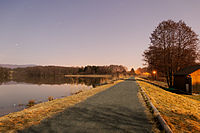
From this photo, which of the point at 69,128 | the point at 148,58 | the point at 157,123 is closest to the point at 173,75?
the point at 148,58

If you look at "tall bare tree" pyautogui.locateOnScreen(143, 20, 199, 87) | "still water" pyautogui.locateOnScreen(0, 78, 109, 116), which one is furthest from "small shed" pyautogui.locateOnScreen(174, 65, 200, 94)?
"still water" pyautogui.locateOnScreen(0, 78, 109, 116)

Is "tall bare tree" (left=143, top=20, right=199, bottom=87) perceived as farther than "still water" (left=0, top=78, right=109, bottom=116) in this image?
Yes

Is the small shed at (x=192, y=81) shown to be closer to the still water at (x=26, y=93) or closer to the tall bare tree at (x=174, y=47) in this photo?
the tall bare tree at (x=174, y=47)

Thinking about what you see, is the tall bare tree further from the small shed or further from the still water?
the still water

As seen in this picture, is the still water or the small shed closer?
the still water

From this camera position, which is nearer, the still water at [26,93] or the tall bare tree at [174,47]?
the still water at [26,93]

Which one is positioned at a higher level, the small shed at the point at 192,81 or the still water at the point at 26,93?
the small shed at the point at 192,81

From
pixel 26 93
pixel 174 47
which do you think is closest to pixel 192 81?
pixel 174 47

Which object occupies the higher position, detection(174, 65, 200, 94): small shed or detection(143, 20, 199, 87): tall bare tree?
detection(143, 20, 199, 87): tall bare tree

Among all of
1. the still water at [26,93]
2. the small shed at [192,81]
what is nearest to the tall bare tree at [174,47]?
the small shed at [192,81]

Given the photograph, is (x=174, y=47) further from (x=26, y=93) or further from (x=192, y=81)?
(x=26, y=93)

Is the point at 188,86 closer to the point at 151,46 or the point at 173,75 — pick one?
the point at 173,75

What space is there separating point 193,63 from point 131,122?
25.1 m

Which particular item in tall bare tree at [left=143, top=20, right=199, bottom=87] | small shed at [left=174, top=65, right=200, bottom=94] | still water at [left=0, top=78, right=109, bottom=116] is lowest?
still water at [left=0, top=78, right=109, bottom=116]
